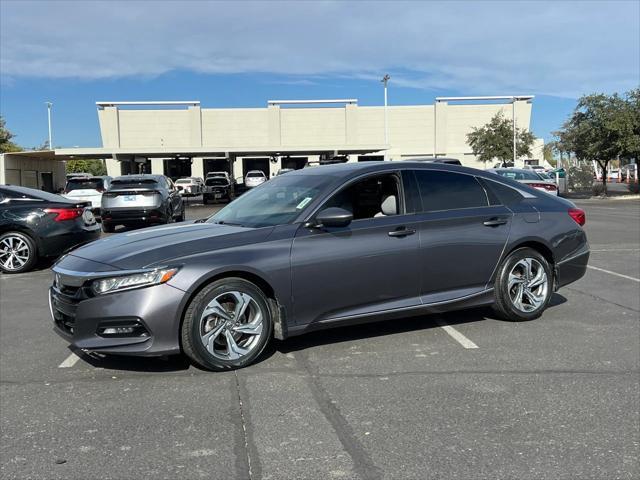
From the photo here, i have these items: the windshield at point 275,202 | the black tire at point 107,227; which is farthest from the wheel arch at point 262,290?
the black tire at point 107,227

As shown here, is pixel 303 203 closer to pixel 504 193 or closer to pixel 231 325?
pixel 231 325

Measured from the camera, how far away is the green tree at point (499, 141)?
184 ft

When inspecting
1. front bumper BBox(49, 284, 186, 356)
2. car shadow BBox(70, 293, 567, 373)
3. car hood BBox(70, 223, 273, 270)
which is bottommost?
car shadow BBox(70, 293, 567, 373)

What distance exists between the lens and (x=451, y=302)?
5617mm

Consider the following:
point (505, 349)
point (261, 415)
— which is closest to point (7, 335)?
point (261, 415)

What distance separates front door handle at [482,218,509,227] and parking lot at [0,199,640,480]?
1.02 meters

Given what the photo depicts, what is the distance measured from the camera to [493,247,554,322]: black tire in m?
5.96

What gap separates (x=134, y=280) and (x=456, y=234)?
2894 mm

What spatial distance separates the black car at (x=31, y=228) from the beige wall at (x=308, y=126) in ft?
173

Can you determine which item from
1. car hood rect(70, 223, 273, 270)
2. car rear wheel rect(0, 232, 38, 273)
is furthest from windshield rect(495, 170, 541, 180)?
car hood rect(70, 223, 273, 270)

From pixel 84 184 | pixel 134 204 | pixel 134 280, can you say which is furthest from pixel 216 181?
pixel 134 280

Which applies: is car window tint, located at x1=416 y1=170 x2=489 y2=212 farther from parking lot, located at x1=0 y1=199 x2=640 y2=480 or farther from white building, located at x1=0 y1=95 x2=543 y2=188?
white building, located at x1=0 y1=95 x2=543 y2=188

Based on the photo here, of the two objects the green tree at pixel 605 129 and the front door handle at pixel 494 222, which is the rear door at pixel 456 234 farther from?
the green tree at pixel 605 129

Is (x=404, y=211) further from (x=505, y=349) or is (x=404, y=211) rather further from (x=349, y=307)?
(x=505, y=349)
